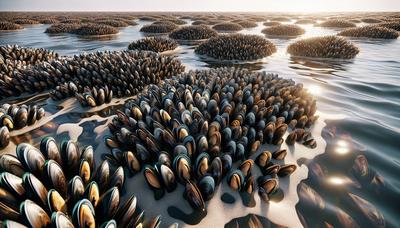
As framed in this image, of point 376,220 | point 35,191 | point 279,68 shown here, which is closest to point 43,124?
point 35,191

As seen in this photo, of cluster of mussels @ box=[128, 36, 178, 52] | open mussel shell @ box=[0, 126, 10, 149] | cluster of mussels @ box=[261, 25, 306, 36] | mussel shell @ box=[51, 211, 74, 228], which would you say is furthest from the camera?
cluster of mussels @ box=[261, 25, 306, 36]

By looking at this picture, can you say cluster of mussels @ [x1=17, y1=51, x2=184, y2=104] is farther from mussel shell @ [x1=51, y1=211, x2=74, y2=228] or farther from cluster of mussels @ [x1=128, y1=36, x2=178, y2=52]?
cluster of mussels @ [x1=128, y1=36, x2=178, y2=52]

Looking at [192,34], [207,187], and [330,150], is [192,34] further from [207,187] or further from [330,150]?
[207,187]

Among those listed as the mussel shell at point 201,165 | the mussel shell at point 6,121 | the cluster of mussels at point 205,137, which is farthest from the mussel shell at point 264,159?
the mussel shell at point 6,121

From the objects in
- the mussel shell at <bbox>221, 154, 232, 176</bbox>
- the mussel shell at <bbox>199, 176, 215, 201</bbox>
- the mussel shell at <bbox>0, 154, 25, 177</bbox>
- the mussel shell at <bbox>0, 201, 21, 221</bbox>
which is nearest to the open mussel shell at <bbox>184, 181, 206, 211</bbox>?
the mussel shell at <bbox>199, 176, 215, 201</bbox>

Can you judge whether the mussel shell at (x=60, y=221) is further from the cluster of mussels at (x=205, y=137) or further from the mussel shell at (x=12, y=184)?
the cluster of mussels at (x=205, y=137)

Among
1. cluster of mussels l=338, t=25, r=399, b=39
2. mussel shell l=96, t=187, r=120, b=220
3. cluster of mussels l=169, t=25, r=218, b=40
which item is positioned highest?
cluster of mussels l=338, t=25, r=399, b=39

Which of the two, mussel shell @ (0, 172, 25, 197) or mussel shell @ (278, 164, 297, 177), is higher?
mussel shell @ (0, 172, 25, 197)
